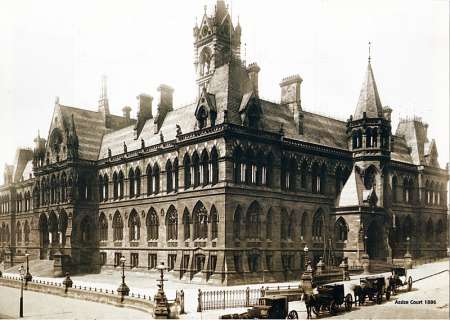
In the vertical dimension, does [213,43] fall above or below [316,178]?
above

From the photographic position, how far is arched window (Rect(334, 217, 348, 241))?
2185 inches

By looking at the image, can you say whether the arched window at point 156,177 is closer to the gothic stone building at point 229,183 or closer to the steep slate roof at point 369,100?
the gothic stone building at point 229,183

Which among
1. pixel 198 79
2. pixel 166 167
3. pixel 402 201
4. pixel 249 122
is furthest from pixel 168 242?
pixel 402 201

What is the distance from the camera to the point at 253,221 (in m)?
47.0

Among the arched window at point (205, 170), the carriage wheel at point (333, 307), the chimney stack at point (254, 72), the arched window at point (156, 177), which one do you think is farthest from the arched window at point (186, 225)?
the carriage wheel at point (333, 307)

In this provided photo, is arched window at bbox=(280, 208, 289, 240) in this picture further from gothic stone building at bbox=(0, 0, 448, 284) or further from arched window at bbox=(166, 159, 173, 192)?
arched window at bbox=(166, 159, 173, 192)

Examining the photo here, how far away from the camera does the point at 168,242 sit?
51594 mm

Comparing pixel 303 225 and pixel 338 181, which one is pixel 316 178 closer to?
pixel 338 181

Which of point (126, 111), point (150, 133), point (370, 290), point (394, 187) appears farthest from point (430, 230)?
point (126, 111)

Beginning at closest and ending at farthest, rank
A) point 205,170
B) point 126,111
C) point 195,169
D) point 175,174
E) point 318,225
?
point 205,170
point 195,169
point 175,174
point 318,225
point 126,111

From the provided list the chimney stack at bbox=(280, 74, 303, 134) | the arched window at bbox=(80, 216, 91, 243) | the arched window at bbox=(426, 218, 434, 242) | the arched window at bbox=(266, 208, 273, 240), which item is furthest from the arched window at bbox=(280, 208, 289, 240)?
the arched window at bbox=(426, 218, 434, 242)

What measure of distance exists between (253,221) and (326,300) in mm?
20045

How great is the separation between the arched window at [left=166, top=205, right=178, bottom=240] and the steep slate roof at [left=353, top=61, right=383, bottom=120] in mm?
23023

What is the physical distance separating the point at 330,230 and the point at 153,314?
101ft
